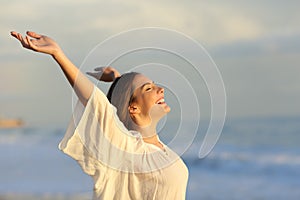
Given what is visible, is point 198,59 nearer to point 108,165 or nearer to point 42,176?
point 108,165

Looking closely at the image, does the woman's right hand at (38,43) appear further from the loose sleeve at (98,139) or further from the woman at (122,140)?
the loose sleeve at (98,139)

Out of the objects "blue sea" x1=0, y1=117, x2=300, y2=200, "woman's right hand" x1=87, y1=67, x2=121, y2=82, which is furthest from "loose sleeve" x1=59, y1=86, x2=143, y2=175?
"blue sea" x1=0, y1=117, x2=300, y2=200

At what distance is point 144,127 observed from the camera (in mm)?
3361

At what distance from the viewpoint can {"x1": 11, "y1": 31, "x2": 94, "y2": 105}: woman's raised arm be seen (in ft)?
9.40

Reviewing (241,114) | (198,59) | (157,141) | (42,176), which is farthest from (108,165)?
(241,114)

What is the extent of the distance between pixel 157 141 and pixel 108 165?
326 millimetres

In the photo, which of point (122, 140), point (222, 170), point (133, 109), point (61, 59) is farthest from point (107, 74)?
point (222, 170)

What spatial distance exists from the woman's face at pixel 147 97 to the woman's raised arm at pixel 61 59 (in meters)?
0.32

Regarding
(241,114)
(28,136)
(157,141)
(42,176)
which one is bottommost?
(157,141)

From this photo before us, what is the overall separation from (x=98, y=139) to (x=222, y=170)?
11980 millimetres

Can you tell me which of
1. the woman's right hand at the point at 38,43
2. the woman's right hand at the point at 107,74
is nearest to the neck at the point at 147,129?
the woman's right hand at the point at 107,74

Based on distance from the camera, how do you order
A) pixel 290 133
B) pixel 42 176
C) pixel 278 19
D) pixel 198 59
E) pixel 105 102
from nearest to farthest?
pixel 105 102, pixel 198 59, pixel 42 176, pixel 290 133, pixel 278 19

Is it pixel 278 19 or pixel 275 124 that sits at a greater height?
pixel 278 19

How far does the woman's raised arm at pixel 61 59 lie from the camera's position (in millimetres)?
2865
